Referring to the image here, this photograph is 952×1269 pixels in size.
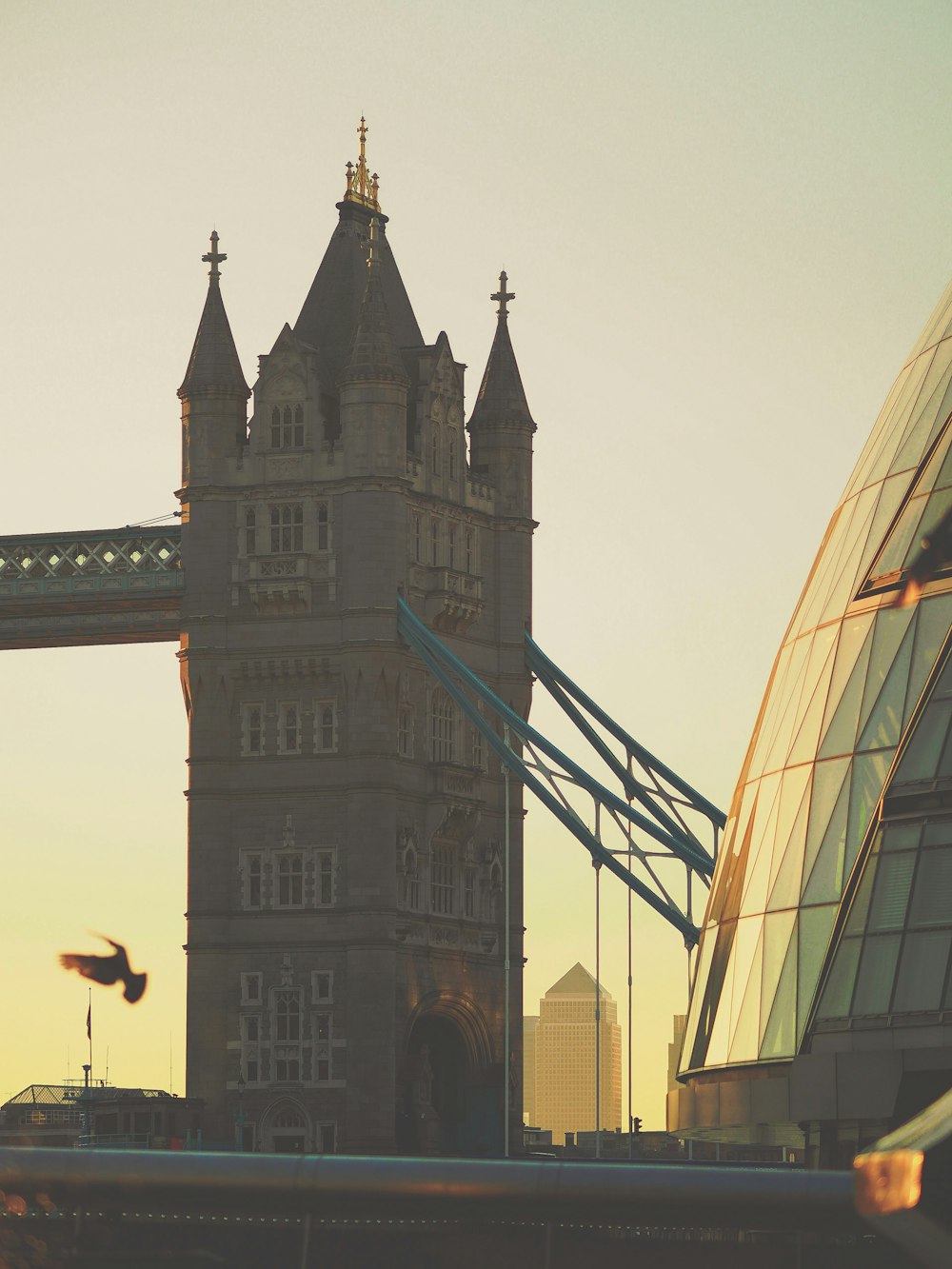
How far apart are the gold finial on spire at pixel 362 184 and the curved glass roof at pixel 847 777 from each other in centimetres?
5319

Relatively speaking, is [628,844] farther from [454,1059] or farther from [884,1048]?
[884,1048]

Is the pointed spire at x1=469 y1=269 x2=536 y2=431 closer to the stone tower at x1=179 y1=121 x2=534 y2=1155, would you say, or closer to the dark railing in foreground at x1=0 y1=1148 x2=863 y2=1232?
the stone tower at x1=179 y1=121 x2=534 y2=1155

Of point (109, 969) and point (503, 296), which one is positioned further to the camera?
point (503, 296)

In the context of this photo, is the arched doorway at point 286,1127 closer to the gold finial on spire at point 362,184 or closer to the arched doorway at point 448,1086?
the arched doorway at point 448,1086

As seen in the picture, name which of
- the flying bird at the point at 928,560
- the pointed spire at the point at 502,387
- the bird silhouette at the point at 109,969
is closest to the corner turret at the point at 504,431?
the pointed spire at the point at 502,387

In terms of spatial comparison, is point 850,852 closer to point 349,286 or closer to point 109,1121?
point 109,1121

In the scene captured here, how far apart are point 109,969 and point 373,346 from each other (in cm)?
4724

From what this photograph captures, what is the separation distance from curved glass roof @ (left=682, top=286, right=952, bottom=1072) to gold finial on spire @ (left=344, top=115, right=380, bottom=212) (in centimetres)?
5319

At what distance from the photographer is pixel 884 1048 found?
3450cm

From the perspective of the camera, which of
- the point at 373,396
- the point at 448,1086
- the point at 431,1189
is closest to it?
the point at 431,1189

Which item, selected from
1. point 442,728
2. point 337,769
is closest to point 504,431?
point 442,728

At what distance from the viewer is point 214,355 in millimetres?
88312

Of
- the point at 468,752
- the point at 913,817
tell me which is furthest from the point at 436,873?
the point at 913,817

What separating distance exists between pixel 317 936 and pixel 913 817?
49.5 metres
